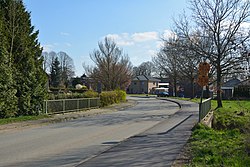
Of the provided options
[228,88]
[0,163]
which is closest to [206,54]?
[0,163]

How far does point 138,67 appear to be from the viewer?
147 m

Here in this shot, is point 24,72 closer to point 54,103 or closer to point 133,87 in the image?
point 54,103

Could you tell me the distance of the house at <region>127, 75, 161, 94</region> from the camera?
12940cm

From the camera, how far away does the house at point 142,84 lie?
425 ft

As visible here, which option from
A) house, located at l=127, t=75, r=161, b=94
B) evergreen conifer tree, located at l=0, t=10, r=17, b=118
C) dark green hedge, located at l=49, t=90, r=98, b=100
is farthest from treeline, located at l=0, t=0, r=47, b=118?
house, located at l=127, t=75, r=161, b=94

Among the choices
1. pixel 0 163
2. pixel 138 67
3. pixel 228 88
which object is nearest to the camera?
pixel 0 163

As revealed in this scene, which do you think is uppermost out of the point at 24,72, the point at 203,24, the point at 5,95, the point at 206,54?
the point at 203,24

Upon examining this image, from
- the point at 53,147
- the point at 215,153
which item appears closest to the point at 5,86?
the point at 53,147

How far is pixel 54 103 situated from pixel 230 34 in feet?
56.3

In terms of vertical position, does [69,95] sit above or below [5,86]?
below

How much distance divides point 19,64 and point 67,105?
6913 millimetres

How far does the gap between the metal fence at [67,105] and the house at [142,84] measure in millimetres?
92056

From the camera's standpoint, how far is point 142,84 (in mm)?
130875

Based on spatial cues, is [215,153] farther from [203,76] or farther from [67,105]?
[67,105]
